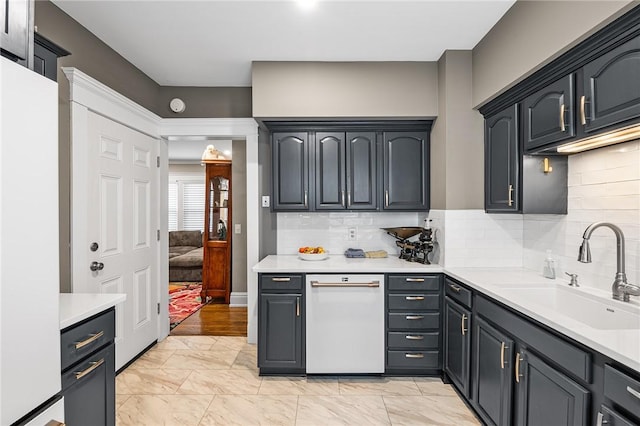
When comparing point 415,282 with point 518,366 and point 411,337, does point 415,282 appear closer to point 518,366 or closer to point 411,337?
point 411,337

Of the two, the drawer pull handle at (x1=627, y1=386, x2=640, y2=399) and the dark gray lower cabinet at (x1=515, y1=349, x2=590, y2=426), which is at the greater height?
the drawer pull handle at (x1=627, y1=386, x2=640, y2=399)

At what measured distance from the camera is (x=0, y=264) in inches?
43.1

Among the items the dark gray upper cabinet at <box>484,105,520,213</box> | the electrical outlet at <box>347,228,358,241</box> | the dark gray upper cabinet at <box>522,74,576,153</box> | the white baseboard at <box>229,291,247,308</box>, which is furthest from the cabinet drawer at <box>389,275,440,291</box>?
the white baseboard at <box>229,291,247,308</box>

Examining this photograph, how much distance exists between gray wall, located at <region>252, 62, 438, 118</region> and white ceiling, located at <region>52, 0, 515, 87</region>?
0.09 metres

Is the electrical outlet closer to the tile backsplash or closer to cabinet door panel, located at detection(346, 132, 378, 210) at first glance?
the tile backsplash

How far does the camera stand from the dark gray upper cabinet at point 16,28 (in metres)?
1.18

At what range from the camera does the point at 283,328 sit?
3018 mm

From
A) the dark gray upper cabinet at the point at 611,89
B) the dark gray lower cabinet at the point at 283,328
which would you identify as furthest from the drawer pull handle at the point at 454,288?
the dark gray upper cabinet at the point at 611,89

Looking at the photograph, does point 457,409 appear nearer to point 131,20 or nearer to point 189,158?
point 131,20

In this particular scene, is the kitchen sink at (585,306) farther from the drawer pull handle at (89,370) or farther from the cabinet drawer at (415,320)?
the drawer pull handle at (89,370)

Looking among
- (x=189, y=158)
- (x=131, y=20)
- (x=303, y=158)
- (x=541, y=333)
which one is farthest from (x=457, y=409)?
(x=189, y=158)

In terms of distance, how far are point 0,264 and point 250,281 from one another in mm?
2783

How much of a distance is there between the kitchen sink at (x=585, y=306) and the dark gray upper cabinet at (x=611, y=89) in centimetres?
89

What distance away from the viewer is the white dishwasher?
301cm
